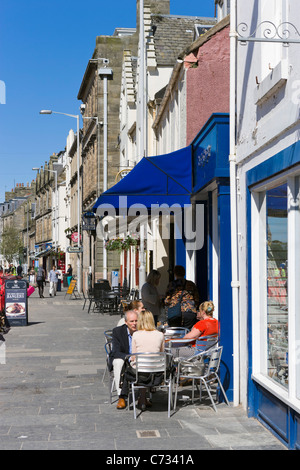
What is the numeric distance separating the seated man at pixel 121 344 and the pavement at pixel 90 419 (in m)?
0.47

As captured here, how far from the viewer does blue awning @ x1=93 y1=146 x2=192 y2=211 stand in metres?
11.1

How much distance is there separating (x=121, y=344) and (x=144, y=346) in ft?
2.18

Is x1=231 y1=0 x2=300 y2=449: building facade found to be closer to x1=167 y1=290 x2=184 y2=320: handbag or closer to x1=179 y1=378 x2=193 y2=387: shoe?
x1=179 y1=378 x2=193 y2=387: shoe

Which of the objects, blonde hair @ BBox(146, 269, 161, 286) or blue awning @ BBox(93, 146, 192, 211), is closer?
blue awning @ BBox(93, 146, 192, 211)

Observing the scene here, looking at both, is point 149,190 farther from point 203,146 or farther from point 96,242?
point 96,242

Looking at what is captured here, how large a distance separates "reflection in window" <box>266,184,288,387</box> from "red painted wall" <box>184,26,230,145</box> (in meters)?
6.73

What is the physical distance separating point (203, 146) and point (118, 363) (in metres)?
3.66

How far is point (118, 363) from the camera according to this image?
8.85m

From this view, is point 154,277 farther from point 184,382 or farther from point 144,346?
point 144,346

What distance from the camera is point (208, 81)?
14336mm

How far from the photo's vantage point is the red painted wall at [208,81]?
45.8 feet

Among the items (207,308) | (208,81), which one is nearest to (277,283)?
(207,308)

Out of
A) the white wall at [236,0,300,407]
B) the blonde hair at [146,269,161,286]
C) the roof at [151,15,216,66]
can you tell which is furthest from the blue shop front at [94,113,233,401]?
the roof at [151,15,216,66]

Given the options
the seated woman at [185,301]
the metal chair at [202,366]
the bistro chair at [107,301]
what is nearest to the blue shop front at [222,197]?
the metal chair at [202,366]
